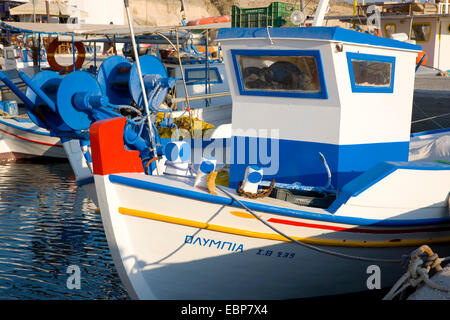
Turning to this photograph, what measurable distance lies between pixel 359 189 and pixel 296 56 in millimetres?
1765

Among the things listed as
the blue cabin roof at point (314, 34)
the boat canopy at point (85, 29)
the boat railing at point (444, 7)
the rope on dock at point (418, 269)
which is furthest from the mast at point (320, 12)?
the boat railing at point (444, 7)

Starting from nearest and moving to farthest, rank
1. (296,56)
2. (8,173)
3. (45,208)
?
1. (296,56)
2. (45,208)
3. (8,173)

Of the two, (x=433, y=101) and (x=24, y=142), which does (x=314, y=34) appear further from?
(x=24, y=142)

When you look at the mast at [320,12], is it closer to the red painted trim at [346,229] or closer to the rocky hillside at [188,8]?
the red painted trim at [346,229]

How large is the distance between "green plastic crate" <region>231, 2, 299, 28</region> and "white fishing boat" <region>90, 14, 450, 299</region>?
2.30 ft

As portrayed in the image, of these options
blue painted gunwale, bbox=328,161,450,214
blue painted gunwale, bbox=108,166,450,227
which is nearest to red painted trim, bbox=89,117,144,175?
blue painted gunwale, bbox=108,166,450,227

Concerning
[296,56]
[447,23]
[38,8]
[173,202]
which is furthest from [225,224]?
[38,8]

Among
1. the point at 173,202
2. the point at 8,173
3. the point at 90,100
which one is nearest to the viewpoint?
the point at 173,202

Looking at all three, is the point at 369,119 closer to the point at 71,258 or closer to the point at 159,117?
the point at 71,258

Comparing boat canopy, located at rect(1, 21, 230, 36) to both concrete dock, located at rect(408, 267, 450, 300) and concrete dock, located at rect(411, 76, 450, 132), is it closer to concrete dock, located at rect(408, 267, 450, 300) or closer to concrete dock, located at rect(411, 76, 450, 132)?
concrete dock, located at rect(411, 76, 450, 132)

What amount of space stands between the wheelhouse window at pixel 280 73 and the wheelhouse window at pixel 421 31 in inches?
520

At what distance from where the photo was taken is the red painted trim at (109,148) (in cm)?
600

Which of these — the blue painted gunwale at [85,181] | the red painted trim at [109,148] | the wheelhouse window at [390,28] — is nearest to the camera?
the red painted trim at [109,148]

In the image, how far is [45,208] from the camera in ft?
40.3
